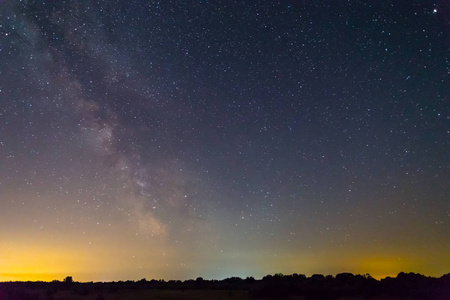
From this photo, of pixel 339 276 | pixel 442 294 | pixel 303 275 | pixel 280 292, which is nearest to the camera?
pixel 442 294

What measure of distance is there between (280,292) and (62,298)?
17141mm

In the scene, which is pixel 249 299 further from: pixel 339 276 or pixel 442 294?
pixel 339 276

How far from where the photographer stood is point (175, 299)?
32281 mm

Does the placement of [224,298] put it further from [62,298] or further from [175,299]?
[62,298]

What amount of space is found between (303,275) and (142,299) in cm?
2092

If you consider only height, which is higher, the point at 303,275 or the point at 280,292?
the point at 303,275

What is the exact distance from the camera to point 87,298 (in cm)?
3566

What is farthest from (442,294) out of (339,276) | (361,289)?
(339,276)

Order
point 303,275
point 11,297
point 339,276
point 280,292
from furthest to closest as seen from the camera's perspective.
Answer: point 303,275 < point 339,276 < point 11,297 < point 280,292

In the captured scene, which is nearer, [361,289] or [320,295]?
[320,295]

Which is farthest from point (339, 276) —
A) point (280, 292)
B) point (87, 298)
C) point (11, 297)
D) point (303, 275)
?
point (11, 297)

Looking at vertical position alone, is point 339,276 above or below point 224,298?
above

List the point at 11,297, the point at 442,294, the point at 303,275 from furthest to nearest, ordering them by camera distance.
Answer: the point at 303,275, the point at 11,297, the point at 442,294

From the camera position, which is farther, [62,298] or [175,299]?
[62,298]
